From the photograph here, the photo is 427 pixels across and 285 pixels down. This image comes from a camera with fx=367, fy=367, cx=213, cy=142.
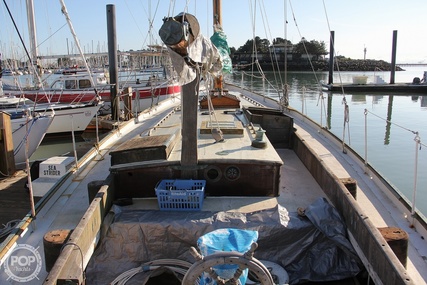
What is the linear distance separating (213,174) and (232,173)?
0.90 ft

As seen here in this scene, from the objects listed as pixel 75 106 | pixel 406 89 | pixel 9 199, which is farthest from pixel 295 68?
pixel 9 199

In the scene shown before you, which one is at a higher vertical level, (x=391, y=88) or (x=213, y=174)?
(x=391, y=88)

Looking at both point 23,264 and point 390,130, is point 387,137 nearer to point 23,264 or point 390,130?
point 390,130

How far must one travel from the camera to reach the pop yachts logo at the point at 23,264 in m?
4.00

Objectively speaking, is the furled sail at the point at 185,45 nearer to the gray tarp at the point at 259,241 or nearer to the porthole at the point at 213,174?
the porthole at the point at 213,174

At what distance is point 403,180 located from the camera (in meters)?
12.0

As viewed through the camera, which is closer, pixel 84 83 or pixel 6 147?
pixel 6 147

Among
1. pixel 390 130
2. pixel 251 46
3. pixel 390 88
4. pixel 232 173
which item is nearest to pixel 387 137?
pixel 390 130

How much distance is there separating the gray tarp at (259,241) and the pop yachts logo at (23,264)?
0.60 metres

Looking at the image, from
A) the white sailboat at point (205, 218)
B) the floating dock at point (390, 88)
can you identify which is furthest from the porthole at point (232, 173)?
the floating dock at point (390, 88)

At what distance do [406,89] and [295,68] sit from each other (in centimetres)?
4605

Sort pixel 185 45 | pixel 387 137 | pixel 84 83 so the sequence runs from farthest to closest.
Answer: pixel 84 83, pixel 387 137, pixel 185 45

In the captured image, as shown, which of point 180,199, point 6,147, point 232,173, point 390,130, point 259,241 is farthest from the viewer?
point 390,130

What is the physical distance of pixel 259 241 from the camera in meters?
4.25
